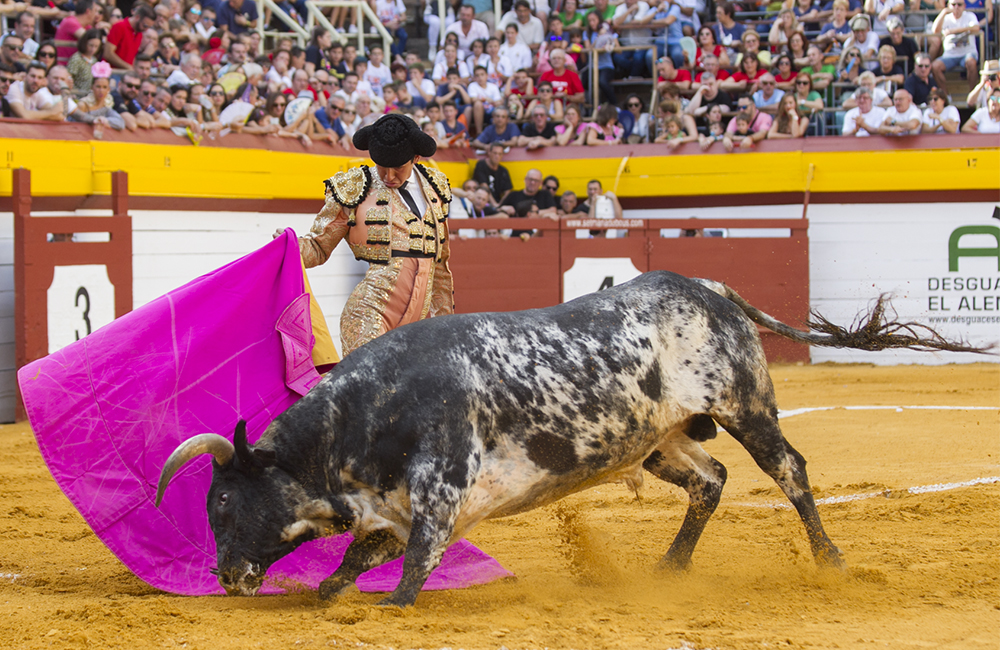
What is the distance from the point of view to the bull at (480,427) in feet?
9.98

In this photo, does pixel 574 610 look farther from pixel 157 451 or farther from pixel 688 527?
pixel 157 451

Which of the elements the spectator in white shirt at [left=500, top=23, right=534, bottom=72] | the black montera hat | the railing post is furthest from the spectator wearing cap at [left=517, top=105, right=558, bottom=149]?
the black montera hat

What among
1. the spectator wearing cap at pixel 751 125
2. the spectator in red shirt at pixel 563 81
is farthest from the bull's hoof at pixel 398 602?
the spectator in red shirt at pixel 563 81

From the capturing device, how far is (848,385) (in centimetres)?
862

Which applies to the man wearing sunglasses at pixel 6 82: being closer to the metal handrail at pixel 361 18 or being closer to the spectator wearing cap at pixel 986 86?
the metal handrail at pixel 361 18

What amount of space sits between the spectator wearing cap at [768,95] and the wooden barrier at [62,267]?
6.10 meters

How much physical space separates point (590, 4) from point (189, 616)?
1045cm

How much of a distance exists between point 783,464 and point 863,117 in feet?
24.2

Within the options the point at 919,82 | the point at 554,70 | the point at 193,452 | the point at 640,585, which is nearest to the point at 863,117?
the point at 919,82

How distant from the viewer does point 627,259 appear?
9.91 meters

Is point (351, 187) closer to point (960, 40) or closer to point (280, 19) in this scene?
point (960, 40)

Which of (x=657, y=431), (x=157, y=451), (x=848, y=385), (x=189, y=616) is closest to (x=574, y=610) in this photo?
(x=657, y=431)

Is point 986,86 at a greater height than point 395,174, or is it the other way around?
point 986,86

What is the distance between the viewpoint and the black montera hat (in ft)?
12.2
